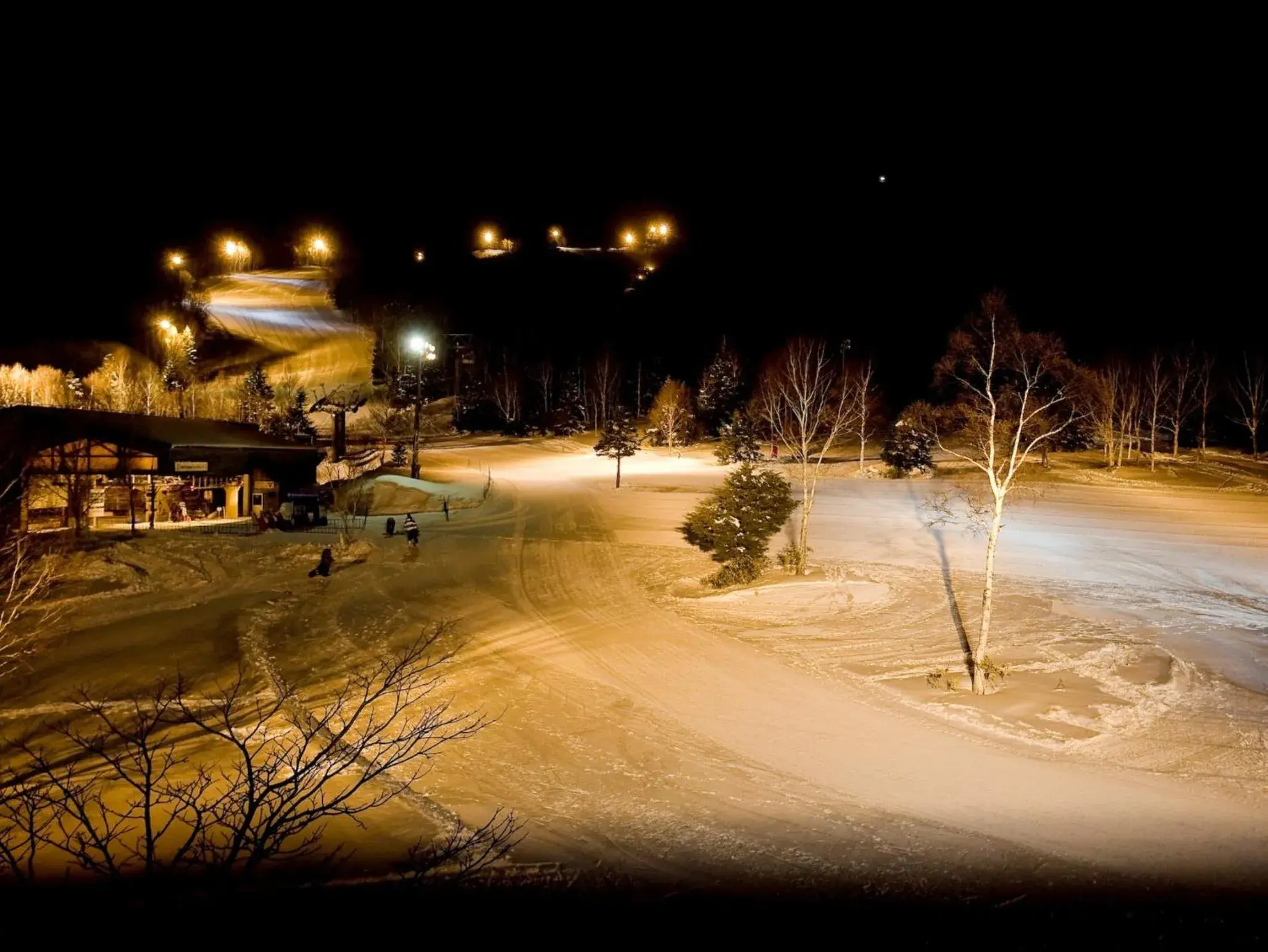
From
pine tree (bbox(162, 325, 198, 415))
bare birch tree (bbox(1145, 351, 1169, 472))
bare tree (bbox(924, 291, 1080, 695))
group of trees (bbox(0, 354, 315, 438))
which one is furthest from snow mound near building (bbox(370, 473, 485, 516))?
bare birch tree (bbox(1145, 351, 1169, 472))

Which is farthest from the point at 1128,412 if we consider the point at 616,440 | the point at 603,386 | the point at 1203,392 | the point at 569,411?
the point at 569,411

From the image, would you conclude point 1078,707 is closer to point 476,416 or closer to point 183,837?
point 183,837

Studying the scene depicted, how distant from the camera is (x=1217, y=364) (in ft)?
206

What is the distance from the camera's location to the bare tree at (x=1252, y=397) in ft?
151

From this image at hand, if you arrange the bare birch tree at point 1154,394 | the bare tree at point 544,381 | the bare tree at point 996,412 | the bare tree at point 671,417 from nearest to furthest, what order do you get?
the bare tree at point 996,412, the bare birch tree at point 1154,394, the bare tree at point 671,417, the bare tree at point 544,381

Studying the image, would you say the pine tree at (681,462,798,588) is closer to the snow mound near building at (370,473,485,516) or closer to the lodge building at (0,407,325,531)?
the snow mound near building at (370,473,485,516)

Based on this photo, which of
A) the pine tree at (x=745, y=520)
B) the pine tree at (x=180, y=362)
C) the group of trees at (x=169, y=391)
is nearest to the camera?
the pine tree at (x=745, y=520)

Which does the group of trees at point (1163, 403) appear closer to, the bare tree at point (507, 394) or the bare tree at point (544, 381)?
the bare tree at point (544, 381)

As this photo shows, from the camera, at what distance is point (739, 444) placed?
51000 millimetres

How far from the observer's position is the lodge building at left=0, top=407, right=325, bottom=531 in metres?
25.8

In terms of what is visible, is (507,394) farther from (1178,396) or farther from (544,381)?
(1178,396)

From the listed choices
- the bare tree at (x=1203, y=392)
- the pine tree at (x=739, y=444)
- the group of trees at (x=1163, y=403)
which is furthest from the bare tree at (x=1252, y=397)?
the pine tree at (x=739, y=444)

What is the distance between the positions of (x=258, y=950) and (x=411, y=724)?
7733 mm

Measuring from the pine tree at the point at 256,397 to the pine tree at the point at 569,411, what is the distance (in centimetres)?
2611
